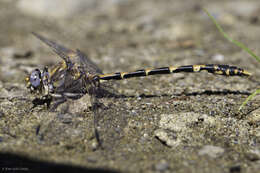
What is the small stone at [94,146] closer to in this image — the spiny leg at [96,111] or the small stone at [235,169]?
the spiny leg at [96,111]

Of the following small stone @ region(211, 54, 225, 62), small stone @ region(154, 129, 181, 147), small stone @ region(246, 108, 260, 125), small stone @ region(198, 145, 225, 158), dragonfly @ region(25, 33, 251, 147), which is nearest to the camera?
small stone @ region(198, 145, 225, 158)

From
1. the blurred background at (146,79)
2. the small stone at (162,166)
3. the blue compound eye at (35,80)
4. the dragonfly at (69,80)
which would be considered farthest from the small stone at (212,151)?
the blue compound eye at (35,80)

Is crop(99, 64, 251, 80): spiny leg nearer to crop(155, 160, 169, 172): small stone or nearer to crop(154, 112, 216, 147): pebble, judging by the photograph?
crop(154, 112, 216, 147): pebble

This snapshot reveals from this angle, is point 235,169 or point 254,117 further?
point 254,117


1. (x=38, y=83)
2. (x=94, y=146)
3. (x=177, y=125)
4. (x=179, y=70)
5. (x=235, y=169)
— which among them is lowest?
(x=235, y=169)

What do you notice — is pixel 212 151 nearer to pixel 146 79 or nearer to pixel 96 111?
pixel 96 111

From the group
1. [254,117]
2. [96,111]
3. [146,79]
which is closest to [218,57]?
[146,79]

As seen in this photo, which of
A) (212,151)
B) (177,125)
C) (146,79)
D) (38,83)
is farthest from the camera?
(146,79)

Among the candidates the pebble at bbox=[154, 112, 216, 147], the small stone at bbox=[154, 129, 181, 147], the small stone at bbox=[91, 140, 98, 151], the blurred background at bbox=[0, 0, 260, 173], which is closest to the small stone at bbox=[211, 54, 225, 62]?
the blurred background at bbox=[0, 0, 260, 173]

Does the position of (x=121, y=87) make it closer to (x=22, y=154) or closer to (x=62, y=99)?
(x=62, y=99)
